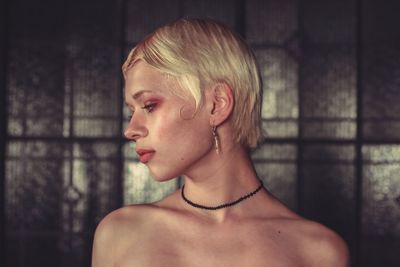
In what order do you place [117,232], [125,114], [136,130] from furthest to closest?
1. [125,114]
2. [117,232]
3. [136,130]

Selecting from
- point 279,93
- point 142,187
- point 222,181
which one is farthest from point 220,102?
point 142,187

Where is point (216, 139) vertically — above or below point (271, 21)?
below

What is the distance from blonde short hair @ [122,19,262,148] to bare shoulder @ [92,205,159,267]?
1.27 feet

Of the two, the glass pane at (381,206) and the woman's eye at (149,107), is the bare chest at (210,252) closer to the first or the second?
the woman's eye at (149,107)

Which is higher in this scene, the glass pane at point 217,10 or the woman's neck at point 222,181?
the glass pane at point 217,10

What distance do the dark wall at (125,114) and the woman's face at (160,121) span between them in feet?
8.18

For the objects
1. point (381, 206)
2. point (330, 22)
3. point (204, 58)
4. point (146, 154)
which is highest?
point (330, 22)

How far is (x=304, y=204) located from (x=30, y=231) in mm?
1568

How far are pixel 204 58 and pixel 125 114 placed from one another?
2.60 metres

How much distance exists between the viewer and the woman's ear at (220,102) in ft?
6.46

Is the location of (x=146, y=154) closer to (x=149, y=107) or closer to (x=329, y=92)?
(x=149, y=107)

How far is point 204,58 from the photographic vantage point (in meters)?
1.94

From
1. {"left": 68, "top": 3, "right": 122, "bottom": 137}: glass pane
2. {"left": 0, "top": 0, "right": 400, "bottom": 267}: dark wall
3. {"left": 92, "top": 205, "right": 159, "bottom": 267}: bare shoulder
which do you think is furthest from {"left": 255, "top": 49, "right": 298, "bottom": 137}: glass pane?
{"left": 92, "top": 205, "right": 159, "bottom": 267}: bare shoulder

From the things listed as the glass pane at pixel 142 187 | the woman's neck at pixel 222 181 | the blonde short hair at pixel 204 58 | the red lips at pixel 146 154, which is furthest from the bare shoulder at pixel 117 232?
the glass pane at pixel 142 187
